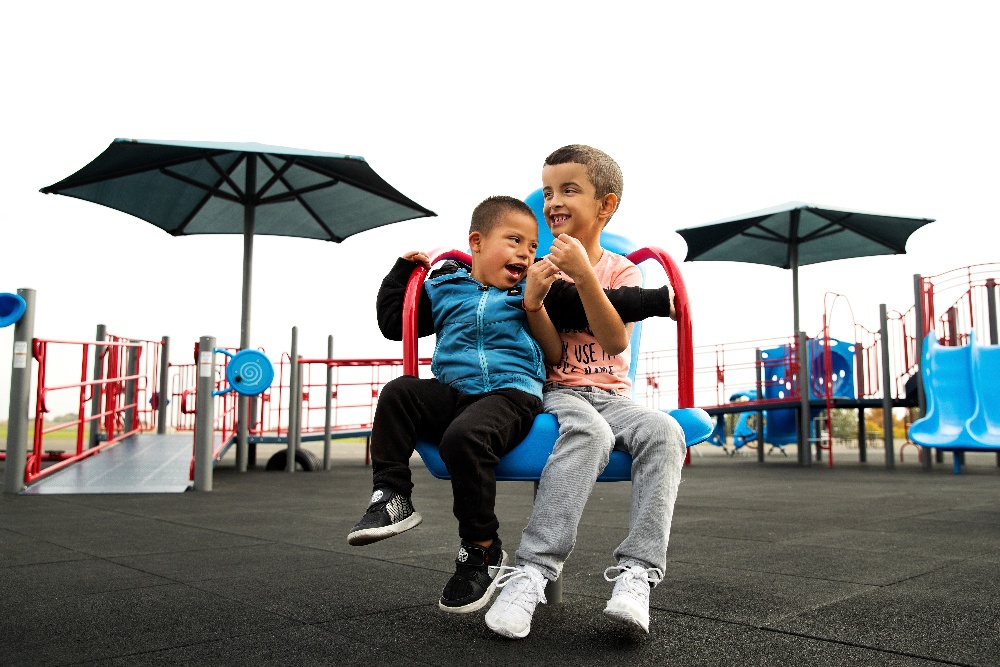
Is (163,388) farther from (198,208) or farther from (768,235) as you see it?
(768,235)

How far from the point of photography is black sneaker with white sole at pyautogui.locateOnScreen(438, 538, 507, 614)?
165 cm

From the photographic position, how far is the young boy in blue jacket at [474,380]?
1.66m

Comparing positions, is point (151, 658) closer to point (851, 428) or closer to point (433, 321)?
point (433, 321)

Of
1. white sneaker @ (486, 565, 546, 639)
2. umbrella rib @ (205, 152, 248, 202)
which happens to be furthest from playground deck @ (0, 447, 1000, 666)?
umbrella rib @ (205, 152, 248, 202)

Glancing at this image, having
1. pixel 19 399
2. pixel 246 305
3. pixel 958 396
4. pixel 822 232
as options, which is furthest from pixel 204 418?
pixel 822 232

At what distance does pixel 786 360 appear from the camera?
10383 millimetres

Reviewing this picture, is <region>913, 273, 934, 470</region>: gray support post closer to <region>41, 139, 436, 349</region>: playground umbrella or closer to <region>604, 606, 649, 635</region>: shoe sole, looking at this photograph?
<region>41, 139, 436, 349</region>: playground umbrella

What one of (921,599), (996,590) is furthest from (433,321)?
(996,590)

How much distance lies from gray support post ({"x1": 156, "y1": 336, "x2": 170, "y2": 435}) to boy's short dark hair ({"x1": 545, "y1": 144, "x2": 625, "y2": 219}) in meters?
7.73

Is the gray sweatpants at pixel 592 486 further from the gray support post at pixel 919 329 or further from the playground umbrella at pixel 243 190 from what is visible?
the gray support post at pixel 919 329

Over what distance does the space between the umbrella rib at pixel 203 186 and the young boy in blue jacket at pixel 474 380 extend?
664 cm

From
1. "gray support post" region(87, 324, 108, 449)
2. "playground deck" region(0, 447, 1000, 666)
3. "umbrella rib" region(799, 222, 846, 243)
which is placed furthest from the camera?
"umbrella rib" region(799, 222, 846, 243)

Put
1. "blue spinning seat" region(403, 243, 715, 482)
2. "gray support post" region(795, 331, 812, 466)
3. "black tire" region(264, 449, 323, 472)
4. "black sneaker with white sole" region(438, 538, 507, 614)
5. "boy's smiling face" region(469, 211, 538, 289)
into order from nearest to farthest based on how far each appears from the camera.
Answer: "black sneaker with white sole" region(438, 538, 507, 614) < "blue spinning seat" region(403, 243, 715, 482) < "boy's smiling face" region(469, 211, 538, 289) < "black tire" region(264, 449, 323, 472) < "gray support post" region(795, 331, 812, 466)

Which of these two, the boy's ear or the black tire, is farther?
the black tire
